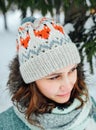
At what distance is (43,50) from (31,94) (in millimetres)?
332

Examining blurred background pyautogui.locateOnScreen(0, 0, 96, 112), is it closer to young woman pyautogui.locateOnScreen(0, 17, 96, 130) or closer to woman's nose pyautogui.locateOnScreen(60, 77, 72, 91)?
young woman pyautogui.locateOnScreen(0, 17, 96, 130)

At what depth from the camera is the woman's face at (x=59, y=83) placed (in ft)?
6.86

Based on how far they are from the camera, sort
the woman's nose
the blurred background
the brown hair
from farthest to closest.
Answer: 1. the blurred background
2. the brown hair
3. the woman's nose

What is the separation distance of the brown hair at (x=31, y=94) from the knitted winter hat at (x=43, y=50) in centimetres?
12

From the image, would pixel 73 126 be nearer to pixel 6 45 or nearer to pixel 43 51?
pixel 43 51

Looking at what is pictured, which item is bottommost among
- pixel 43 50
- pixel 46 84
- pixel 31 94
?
pixel 31 94

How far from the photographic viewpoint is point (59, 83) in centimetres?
209

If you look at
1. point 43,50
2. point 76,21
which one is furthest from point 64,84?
point 76,21

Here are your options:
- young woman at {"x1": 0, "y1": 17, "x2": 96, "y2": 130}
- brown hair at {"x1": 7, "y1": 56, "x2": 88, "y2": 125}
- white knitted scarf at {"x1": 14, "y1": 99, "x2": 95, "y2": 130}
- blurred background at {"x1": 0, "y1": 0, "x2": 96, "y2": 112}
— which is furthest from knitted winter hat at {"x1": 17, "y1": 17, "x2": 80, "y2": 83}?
blurred background at {"x1": 0, "y1": 0, "x2": 96, "y2": 112}

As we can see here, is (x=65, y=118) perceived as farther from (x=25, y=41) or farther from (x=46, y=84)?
(x=25, y=41)

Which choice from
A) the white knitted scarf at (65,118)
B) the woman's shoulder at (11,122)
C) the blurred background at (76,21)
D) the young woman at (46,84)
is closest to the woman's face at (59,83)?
the young woman at (46,84)

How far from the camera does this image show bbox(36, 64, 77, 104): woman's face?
2.09 meters

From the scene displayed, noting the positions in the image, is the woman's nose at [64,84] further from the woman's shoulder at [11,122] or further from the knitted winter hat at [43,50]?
the woman's shoulder at [11,122]

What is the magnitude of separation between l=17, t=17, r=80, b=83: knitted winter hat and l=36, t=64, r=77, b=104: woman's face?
0.03 metres
